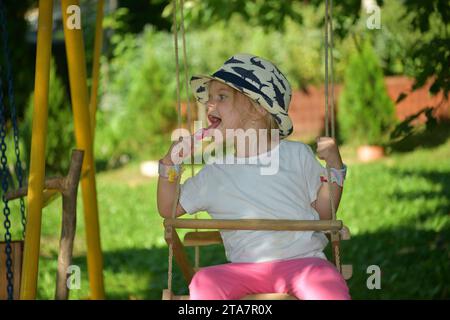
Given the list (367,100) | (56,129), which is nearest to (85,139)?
(56,129)

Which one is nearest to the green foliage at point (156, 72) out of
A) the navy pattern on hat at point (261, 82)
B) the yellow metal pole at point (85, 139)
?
the yellow metal pole at point (85, 139)

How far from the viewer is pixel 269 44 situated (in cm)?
1352

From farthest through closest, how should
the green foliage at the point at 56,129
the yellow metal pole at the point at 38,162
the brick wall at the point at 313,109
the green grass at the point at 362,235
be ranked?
the brick wall at the point at 313,109 < the green foliage at the point at 56,129 < the green grass at the point at 362,235 < the yellow metal pole at the point at 38,162

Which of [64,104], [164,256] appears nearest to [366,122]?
[64,104]

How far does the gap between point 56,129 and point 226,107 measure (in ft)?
24.4

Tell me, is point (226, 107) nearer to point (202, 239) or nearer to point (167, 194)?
point (167, 194)

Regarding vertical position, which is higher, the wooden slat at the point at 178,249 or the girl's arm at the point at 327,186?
the girl's arm at the point at 327,186

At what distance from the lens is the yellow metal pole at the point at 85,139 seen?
443 cm

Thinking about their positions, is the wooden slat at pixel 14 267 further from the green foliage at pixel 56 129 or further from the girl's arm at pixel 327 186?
the green foliage at pixel 56 129

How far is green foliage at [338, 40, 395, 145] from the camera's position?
1181 centimetres

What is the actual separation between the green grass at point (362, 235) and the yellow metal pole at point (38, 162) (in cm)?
202

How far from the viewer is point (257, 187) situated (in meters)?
3.28

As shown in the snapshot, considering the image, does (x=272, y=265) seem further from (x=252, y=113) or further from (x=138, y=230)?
(x=138, y=230)
